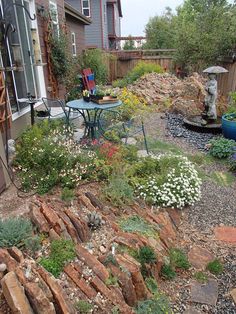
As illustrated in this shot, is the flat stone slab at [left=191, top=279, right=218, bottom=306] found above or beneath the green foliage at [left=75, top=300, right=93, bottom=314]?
beneath

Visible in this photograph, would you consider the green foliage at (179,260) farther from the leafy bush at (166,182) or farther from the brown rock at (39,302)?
Result: the brown rock at (39,302)

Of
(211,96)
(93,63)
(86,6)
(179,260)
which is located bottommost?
(179,260)

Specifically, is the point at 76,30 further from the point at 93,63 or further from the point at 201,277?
the point at 201,277

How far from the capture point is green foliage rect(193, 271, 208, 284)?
107 inches

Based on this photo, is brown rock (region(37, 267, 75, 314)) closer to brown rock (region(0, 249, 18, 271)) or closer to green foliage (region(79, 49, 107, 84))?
brown rock (region(0, 249, 18, 271))

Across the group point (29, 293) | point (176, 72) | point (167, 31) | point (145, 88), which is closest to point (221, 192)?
point (29, 293)

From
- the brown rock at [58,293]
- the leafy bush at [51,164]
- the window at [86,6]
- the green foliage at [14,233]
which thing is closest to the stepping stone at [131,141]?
the leafy bush at [51,164]

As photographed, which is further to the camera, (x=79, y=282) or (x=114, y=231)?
(x=114, y=231)

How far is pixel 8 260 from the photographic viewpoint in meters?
2.04

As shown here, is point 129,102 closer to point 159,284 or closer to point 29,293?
point 159,284

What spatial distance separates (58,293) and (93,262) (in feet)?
1.46

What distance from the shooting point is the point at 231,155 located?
5.45 m

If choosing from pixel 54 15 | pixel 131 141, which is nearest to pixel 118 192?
pixel 131 141

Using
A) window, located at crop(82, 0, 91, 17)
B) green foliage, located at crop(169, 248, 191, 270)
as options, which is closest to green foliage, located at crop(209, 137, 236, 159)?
green foliage, located at crop(169, 248, 191, 270)
